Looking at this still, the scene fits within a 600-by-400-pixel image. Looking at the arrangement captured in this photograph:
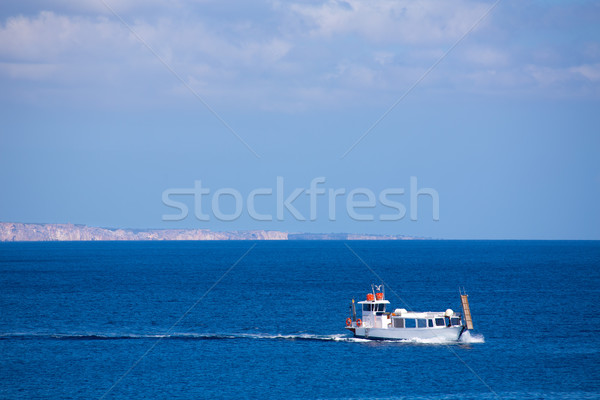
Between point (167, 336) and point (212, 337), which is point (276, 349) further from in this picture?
point (167, 336)

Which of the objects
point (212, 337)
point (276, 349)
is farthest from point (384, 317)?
point (212, 337)

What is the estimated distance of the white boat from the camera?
80125 millimetres

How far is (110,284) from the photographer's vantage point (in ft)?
529

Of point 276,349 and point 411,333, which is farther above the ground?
point 411,333

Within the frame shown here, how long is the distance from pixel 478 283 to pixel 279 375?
106039 millimetres

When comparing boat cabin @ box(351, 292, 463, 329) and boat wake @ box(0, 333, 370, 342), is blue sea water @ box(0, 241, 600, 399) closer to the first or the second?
boat wake @ box(0, 333, 370, 342)

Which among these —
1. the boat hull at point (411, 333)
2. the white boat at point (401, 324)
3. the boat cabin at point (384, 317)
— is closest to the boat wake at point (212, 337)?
the boat hull at point (411, 333)

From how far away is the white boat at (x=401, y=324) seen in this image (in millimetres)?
80125

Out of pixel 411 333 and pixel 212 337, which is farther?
pixel 212 337

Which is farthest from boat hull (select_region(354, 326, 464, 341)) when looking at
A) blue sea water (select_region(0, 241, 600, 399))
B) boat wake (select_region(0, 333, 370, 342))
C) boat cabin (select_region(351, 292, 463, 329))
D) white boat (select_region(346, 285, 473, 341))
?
boat wake (select_region(0, 333, 370, 342))

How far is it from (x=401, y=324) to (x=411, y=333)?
5.66 feet

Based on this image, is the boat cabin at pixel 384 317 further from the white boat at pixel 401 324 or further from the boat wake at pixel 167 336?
the boat wake at pixel 167 336

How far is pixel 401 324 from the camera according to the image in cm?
8238

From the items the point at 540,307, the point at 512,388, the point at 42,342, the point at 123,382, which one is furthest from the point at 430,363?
the point at 540,307
